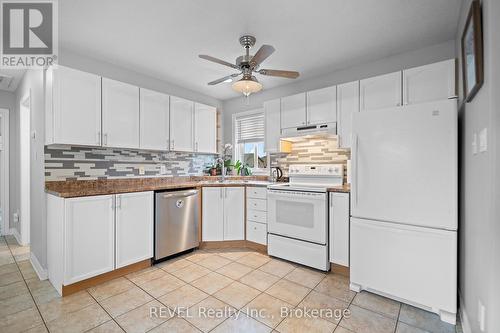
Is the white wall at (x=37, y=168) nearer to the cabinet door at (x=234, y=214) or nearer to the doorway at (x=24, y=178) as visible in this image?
the doorway at (x=24, y=178)

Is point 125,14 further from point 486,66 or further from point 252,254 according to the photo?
point 252,254

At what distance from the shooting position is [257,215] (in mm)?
3293

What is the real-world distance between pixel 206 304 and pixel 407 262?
1691 millimetres

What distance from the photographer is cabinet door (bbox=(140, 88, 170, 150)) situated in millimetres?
3131

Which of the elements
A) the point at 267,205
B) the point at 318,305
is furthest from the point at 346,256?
the point at 267,205

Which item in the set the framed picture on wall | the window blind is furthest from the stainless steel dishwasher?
the framed picture on wall

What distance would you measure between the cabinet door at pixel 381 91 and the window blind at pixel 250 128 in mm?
1816

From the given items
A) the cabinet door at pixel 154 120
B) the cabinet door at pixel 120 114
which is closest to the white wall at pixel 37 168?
the cabinet door at pixel 120 114

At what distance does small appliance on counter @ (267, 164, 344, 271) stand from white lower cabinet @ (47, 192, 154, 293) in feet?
4.93

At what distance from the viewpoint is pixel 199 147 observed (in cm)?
388

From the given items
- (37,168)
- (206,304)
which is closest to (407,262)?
(206,304)

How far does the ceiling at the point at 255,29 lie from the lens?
197cm

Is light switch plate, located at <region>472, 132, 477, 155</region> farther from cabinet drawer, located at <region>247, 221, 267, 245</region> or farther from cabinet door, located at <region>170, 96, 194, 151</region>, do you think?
cabinet door, located at <region>170, 96, 194, 151</region>

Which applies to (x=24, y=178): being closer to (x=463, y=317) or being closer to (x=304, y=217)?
(x=304, y=217)
